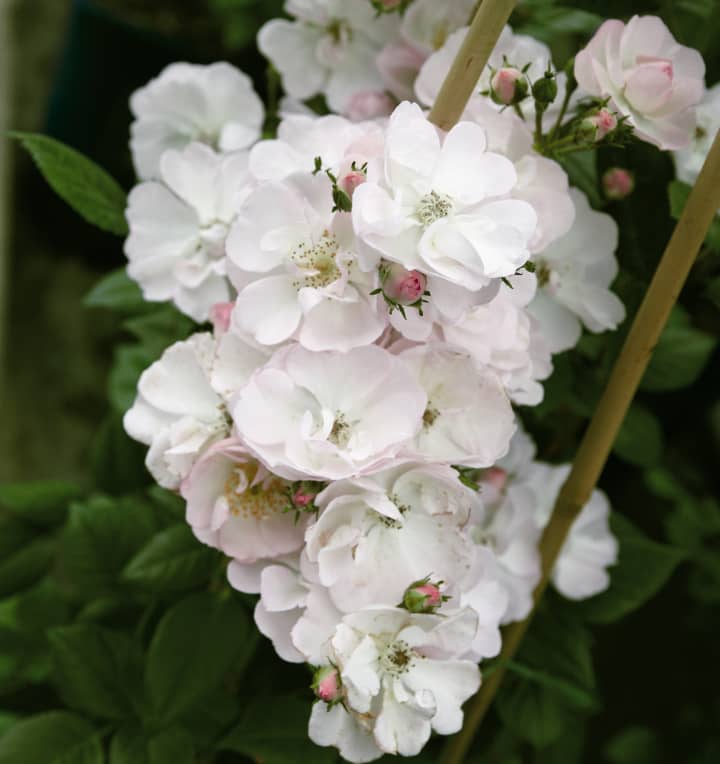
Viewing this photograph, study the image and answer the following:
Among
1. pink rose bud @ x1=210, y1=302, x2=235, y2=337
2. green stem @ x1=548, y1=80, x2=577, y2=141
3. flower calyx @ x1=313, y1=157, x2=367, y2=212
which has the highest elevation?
green stem @ x1=548, y1=80, x2=577, y2=141

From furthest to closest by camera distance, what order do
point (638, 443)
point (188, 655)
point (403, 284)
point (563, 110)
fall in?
1. point (638, 443)
2. point (188, 655)
3. point (563, 110)
4. point (403, 284)

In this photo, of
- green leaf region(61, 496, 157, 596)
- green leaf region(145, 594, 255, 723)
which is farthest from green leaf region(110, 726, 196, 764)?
green leaf region(61, 496, 157, 596)

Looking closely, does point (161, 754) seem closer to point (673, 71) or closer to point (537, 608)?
point (537, 608)

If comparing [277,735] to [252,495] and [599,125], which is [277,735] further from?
[599,125]

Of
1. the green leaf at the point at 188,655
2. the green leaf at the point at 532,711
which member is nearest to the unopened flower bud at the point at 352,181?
the green leaf at the point at 188,655

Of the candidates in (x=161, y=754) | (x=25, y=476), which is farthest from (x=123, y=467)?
(x=25, y=476)

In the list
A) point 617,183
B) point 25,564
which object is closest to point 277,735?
point 25,564

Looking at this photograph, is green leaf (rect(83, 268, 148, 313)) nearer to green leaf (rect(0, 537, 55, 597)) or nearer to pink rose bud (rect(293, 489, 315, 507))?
green leaf (rect(0, 537, 55, 597))
